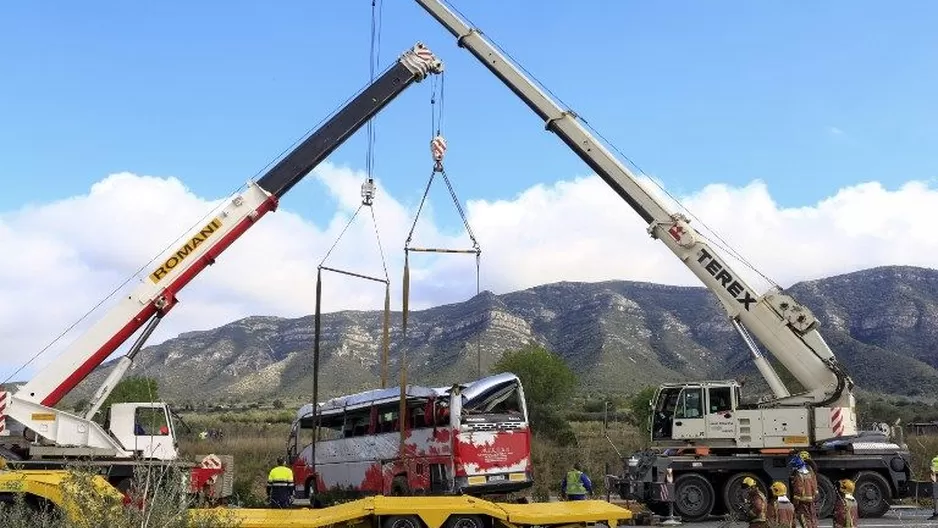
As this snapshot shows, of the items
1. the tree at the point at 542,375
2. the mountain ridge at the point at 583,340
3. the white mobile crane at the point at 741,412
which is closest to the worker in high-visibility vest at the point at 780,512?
the white mobile crane at the point at 741,412

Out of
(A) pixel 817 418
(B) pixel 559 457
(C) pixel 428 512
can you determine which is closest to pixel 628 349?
(B) pixel 559 457

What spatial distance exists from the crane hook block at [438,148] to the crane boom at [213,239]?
1.80 m

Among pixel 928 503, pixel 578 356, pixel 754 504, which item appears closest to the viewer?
pixel 754 504

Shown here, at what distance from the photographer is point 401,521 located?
39.4ft

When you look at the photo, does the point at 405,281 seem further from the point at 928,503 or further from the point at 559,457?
the point at 559,457

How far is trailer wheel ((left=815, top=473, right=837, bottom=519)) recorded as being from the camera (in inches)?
750

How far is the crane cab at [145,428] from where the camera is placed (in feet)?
63.5

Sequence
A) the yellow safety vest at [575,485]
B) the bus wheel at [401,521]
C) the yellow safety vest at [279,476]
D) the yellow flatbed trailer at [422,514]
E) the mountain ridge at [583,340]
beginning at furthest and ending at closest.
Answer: the mountain ridge at [583,340], the yellow safety vest at [575,485], the yellow safety vest at [279,476], the bus wheel at [401,521], the yellow flatbed trailer at [422,514]

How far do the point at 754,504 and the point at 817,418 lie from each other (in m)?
8.49

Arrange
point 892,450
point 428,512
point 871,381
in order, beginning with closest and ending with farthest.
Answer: point 428,512, point 892,450, point 871,381

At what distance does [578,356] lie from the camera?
9944cm

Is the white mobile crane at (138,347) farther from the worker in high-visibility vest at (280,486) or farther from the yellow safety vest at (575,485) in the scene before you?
the yellow safety vest at (575,485)

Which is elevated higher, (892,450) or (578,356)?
(578,356)

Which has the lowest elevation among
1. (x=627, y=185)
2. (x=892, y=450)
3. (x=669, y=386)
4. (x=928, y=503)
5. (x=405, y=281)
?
(x=928, y=503)
